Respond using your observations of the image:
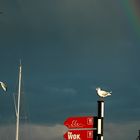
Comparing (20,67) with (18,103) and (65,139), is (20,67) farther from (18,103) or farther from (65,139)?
(65,139)

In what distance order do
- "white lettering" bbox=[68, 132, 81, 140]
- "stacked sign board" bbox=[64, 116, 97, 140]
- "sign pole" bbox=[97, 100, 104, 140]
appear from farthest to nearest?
"white lettering" bbox=[68, 132, 81, 140]
"stacked sign board" bbox=[64, 116, 97, 140]
"sign pole" bbox=[97, 100, 104, 140]

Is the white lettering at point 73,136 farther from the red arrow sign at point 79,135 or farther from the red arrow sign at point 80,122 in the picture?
the red arrow sign at point 80,122

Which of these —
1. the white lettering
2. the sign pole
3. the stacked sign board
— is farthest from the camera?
the white lettering

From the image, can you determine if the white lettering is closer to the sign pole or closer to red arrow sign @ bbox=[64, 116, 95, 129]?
red arrow sign @ bbox=[64, 116, 95, 129]

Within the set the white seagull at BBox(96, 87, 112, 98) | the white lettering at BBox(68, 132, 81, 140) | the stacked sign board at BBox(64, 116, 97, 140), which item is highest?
the white seagull at BBox(96, 87, 112, 98)

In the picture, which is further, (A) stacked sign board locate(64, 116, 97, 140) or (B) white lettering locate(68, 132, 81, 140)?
(B) white lettering locate(68, 132, 81, 140)

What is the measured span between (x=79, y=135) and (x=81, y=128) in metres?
0.48

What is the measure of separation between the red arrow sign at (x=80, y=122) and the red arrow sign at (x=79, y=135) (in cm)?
32

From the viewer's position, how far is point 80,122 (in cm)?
2859

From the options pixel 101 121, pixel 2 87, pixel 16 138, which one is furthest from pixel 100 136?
pixel 16 138

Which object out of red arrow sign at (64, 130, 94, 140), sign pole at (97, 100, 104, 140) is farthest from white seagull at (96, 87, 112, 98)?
red arrow sign at (64, 130, 94, 140)

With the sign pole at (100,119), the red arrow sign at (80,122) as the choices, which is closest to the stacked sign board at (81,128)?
the red arrow sign at (80,122)

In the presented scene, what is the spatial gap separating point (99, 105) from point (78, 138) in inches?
103

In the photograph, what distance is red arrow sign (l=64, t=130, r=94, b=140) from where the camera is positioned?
27969 mm
